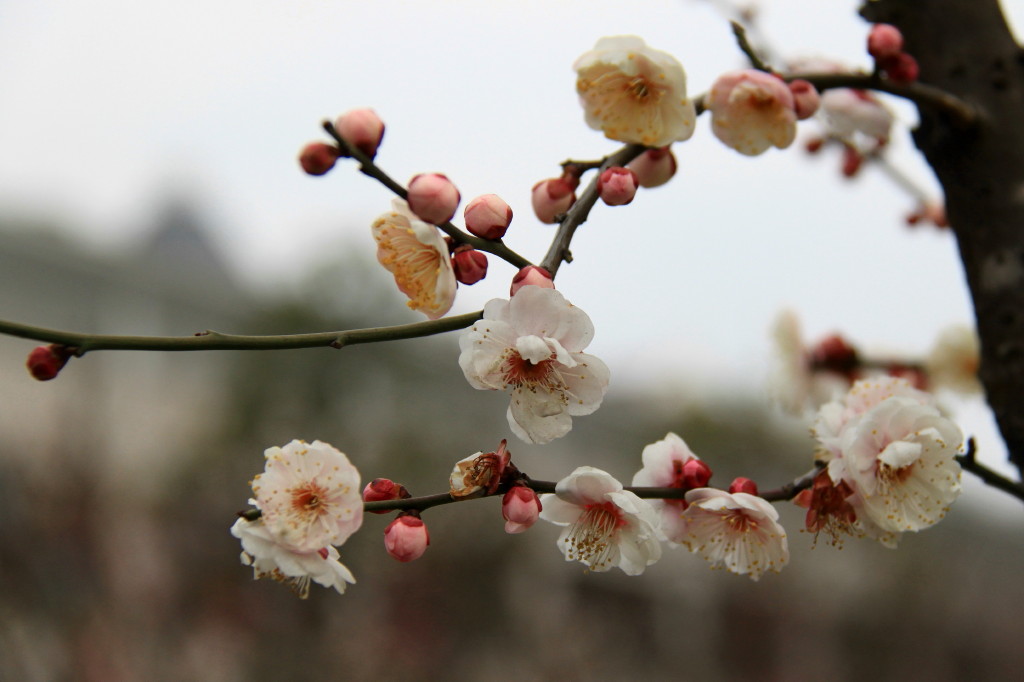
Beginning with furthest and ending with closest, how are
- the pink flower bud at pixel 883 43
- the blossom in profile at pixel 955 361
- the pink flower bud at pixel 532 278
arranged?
the blossom in profile at pixel 955 361 → the pink flower bud at pixel 883 43 → the pink flower bud at pixel 532 278

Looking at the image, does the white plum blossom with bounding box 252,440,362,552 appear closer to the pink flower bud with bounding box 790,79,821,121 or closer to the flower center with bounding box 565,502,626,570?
the flower center with bounding box 565,502,626,570

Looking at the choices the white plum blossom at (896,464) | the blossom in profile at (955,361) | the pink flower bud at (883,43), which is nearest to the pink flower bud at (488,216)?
the white plum blossom at (896,464)

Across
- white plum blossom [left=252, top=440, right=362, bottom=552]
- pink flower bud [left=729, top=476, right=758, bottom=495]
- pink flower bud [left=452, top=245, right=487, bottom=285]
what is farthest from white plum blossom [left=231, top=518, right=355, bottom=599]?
pink flower bud [left=729, top=476, right=758, bottom=495]

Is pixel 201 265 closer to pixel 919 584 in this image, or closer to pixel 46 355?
pixel 919 584

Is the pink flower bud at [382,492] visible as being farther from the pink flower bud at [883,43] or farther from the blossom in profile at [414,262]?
the pink flower bud at [883,43]

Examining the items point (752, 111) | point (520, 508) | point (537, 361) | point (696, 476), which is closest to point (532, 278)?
point (537, 361)

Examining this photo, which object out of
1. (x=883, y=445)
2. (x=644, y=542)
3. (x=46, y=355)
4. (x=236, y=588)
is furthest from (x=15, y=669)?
(x=236, y=588)
